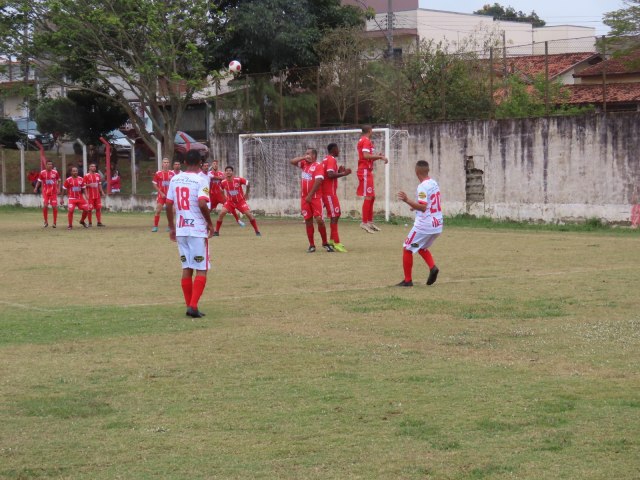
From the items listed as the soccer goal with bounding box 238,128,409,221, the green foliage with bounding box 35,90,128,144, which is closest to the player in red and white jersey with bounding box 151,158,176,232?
the soccer goal with bounding box 238,128,409,221

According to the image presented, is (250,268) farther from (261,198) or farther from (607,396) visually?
(261,198)

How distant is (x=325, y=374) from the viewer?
28.6 feet

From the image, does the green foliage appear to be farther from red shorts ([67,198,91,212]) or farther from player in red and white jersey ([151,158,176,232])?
Result: player in red and white jersey ([151,158,176,232])

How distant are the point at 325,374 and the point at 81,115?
42.7 m

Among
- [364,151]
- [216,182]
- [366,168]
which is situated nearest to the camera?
[364,151]

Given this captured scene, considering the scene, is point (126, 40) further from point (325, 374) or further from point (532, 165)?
point (325, 374)

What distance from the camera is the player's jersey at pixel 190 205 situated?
→ 12039 mm

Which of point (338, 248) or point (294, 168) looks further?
point (294, 168)

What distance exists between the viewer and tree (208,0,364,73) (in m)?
40.0

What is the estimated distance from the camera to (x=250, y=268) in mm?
17688

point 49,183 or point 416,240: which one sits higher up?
point 49,183

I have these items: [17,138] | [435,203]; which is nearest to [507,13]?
[17,138]

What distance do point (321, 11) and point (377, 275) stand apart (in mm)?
29538

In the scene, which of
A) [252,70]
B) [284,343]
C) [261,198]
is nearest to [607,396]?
[284,343]
